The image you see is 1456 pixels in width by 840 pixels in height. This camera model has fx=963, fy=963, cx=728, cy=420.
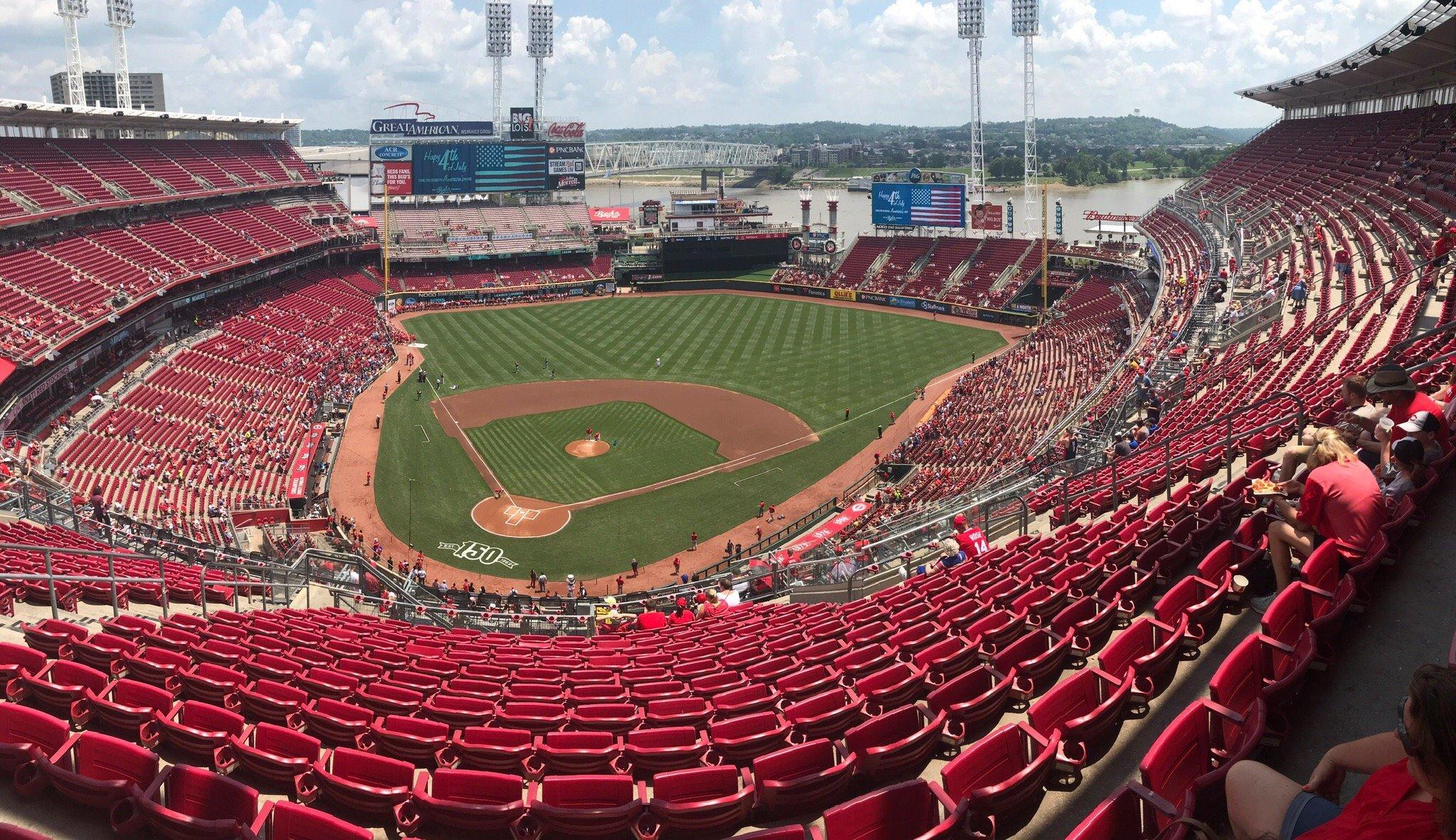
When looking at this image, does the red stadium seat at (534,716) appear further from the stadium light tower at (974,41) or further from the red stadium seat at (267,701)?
the stadium light tower at (974,41)

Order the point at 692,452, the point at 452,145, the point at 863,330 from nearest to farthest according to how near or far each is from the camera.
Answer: the point at 692,452, the point at 863,330, the point at 452,145

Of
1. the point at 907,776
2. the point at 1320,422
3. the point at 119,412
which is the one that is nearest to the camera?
the point at 907,776

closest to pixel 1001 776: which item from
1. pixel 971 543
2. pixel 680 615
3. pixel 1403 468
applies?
pixel 1403 468

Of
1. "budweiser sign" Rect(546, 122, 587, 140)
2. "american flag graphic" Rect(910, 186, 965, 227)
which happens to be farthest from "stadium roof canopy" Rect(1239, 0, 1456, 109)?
"budweiser sign" Rect(546, 122, 587, 140)

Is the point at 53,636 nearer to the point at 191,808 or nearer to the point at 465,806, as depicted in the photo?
the point at 191,808

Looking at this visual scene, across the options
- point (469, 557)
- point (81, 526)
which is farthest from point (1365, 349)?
point (81, 526)

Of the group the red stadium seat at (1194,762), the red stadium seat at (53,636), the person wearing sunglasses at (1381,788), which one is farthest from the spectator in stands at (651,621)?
the person wearing sunglasses at (1381,788)

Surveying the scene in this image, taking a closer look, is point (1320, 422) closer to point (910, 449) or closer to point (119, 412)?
point (910, 449)
